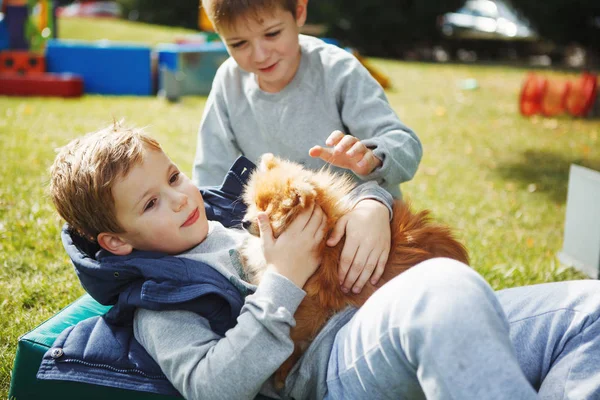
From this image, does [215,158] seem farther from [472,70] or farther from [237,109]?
[472,70]

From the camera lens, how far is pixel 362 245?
1.99 metres

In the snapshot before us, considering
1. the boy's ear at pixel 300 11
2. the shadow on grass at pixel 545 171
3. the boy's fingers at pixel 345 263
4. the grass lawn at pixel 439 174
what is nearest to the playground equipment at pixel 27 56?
the grass lawn at pixel 439 174

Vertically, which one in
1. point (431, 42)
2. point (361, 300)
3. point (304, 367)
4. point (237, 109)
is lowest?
point (431, 42)

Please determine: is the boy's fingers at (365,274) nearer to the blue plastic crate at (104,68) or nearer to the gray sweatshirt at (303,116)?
the gray sweatshirt at (303,116)

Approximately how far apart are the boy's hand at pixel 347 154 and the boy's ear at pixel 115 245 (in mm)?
724

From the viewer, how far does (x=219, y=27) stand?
2.73 meters

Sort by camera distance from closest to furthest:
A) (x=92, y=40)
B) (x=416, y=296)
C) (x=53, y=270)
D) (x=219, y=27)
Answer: (x=416, y=296) < (x=219, y=27) < (x=53, y=270) < (x=92, y=40)

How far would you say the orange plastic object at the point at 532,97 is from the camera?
29.8 feet

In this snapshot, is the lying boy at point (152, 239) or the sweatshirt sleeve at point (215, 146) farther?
the sweatshirt sleeve at point (215, 146)

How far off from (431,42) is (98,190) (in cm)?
1952

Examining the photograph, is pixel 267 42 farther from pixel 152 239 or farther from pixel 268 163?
pixel 152 239

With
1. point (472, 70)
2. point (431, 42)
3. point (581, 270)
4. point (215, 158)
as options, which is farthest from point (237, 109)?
point (431, 42)

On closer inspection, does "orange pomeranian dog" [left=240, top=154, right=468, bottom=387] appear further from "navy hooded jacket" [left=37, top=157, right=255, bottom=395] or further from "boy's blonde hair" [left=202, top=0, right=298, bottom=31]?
"boy's blonde hair" [left=202, top=0, right=298, bottom=31]

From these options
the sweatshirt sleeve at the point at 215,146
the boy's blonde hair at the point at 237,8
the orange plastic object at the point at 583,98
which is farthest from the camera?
the orange plastic object at the point at 583,98
